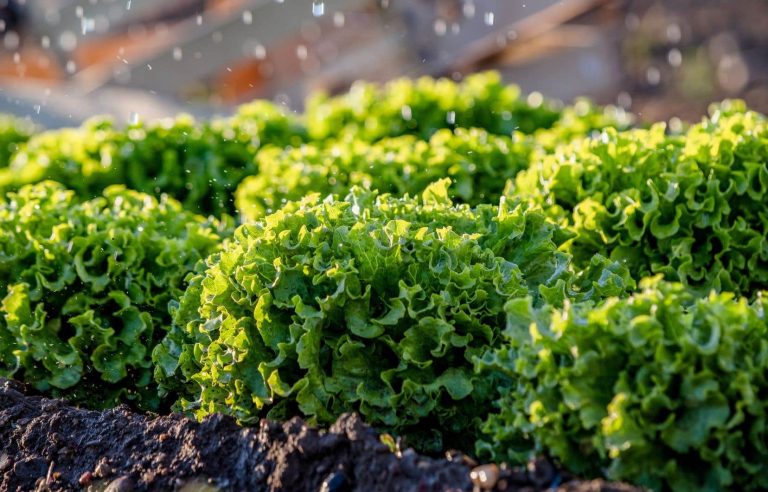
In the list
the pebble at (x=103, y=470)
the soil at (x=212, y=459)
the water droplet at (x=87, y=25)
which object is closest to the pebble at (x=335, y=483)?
the soil at (x=212, y=459)

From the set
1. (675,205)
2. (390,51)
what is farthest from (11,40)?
(675,205)

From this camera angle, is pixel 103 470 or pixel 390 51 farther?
pixel 390 51

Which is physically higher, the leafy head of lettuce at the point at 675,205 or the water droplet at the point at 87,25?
the leafy head of lettuce at the point at 675,205

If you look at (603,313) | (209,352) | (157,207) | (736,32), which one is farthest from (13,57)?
(603,313)

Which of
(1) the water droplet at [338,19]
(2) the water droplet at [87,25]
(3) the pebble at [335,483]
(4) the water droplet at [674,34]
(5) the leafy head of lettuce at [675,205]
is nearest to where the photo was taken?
(3) the pebble at [335,483]

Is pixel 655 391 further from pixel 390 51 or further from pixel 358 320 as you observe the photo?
pixel 390 51

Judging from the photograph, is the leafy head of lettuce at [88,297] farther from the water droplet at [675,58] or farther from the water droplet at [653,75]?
the water droplet at [675,58]
